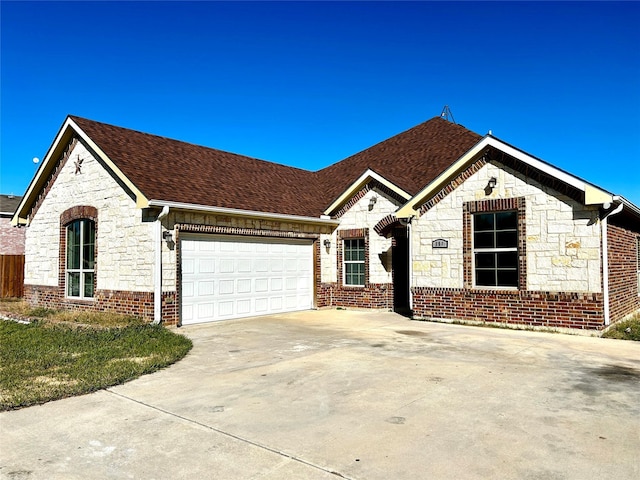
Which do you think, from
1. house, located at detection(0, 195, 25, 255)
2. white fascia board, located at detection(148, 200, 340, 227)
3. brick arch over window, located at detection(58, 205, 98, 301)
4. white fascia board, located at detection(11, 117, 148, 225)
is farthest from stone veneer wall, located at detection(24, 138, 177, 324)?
house, located at detection(0, 195, 25, 255)

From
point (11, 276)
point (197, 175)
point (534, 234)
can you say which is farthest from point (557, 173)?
point (11, 276)

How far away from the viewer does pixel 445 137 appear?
18.6m

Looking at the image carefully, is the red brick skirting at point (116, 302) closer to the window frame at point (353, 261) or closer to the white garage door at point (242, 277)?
the white garage door at point (242, 277)

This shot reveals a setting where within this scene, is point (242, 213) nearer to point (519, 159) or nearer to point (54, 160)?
point (54, 160)

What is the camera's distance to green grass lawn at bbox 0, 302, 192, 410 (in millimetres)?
6176

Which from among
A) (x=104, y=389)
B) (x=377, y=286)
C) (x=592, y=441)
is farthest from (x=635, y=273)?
(x=104, y=389)

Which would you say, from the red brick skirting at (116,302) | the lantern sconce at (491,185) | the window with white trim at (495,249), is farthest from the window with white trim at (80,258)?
the lantern sconce at (491,185)

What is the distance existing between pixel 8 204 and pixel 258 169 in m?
21.0

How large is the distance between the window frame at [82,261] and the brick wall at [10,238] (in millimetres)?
16113

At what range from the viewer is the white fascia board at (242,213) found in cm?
1177

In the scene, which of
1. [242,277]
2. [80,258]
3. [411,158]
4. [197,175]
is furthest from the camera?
[411,158]

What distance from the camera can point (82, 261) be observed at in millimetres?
13969

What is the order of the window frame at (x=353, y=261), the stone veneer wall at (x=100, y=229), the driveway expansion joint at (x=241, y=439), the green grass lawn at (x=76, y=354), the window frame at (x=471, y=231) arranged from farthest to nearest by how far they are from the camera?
the window frame at (x=353, y=261)
the stone veneer wall at (x=100, y=229)
the window frame at (x=471, y=231)
the green grass lawn at (x=76, y=354)
the driveway expansion joint at (x=241, y=439)

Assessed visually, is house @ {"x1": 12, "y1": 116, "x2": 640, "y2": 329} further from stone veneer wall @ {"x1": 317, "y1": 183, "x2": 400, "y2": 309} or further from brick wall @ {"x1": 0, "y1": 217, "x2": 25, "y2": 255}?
brick wall @ {"x1": 0, "y1": 217, "x2": 25, "y2": 255}
